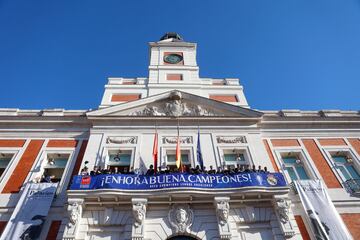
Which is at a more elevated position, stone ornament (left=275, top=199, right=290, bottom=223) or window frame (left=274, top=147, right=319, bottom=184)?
window frame (left=274, top=147, right=319, bottom=184)

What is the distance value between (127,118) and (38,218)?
7.08 metres

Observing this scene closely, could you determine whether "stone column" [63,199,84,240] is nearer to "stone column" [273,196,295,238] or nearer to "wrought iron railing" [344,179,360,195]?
"stone column" [273,196,295,238]

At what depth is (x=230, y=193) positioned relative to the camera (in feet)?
39.9

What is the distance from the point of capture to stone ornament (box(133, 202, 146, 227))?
11.5 m

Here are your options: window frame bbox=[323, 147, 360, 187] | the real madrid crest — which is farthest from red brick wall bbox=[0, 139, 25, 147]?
window frame bbox=[323, 147, 360, 187]

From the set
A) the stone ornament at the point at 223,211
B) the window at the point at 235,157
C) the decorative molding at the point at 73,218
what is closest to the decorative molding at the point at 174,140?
the window at the point at 235,157

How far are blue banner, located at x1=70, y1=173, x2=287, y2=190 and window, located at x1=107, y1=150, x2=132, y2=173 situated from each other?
2.45 meters

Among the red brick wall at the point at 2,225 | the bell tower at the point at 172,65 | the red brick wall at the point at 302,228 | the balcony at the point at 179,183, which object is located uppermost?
the bell tower at the point at 172,65

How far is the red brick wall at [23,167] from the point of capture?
13.6 meters

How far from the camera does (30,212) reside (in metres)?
12.1

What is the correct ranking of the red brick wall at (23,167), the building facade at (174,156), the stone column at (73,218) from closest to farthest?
the stone column at (73,218) → the building facade at (174,156) → the red brick wall at (23,167)

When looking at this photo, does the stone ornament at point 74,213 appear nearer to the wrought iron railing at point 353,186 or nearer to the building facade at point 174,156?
the building facade at point 174,156

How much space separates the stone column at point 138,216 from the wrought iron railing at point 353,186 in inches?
422

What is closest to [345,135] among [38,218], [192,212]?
[192,212]
